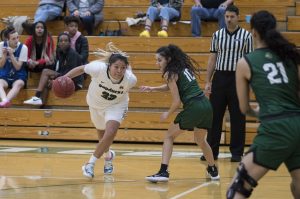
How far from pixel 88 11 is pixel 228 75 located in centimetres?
473

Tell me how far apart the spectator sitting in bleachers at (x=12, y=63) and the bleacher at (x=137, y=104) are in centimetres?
29

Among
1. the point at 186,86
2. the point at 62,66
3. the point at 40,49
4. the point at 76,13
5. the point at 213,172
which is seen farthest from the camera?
the point at 76,13

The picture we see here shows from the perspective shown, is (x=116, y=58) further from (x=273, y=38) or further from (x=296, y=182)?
(x=296, y=182)

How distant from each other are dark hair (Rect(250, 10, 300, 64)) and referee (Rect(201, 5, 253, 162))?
4401 millimetres

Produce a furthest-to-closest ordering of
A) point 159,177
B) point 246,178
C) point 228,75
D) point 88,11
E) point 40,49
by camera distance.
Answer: point 88,11, point 40,49, point 228,75, point 159,177, point 246,178

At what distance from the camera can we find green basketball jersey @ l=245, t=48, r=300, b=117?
414 centimetres

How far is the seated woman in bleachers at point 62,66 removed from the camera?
11.4m

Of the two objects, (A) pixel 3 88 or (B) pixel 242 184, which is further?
(A) pixel 3 88

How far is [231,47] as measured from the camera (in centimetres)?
881

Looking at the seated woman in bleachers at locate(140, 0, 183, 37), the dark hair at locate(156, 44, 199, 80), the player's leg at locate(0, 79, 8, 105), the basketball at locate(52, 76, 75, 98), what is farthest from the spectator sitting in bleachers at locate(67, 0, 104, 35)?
the dark hair at locate(156, 44, 199, 80)

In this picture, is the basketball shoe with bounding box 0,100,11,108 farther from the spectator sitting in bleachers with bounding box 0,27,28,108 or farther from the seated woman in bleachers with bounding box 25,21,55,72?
the seated woman in bleachers with bounding box 25,21,55,72

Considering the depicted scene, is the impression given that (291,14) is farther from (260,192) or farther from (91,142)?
(260,192)

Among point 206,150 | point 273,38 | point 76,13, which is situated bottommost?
point 206,150

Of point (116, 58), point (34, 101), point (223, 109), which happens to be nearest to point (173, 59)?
point (116, 58)
